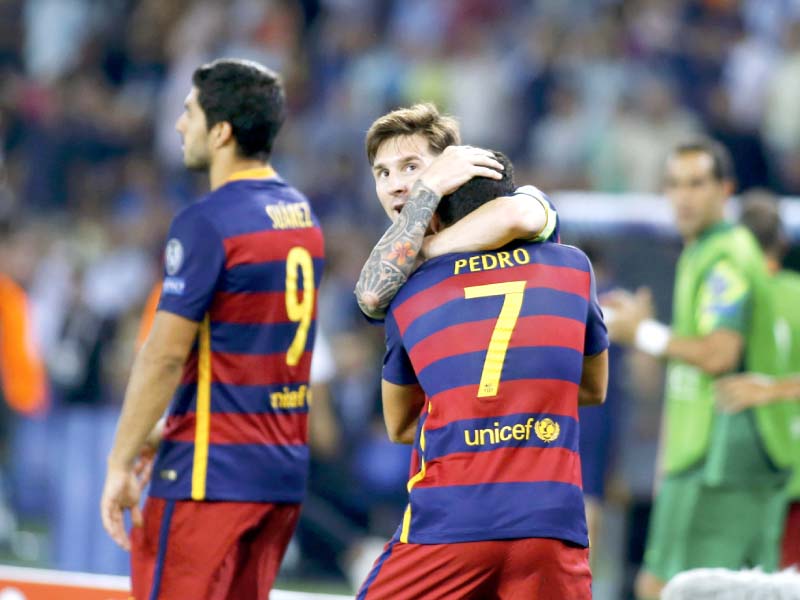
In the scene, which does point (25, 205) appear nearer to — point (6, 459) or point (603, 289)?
point (6, 459)

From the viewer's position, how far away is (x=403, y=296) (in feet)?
11.7

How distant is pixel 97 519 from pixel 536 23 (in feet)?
22.2

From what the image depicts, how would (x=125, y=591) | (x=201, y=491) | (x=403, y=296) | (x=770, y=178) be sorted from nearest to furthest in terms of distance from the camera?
(x=403, y=296)
(x=201, y=491)
(x=125, y=591)
(x=770, y=178)

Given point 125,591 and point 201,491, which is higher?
point 201,491

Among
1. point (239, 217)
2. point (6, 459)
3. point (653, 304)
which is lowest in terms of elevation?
point (6, 459)

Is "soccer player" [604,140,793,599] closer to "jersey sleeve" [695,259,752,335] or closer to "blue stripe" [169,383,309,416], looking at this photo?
"jersey sleeve" [695,259,752,335]

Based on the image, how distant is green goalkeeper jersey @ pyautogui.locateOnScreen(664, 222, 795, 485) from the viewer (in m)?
6.01

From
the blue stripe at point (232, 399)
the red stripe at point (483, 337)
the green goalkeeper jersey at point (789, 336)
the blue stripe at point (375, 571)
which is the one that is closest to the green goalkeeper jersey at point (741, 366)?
the green goalkeeper jersey at point (789, 336)

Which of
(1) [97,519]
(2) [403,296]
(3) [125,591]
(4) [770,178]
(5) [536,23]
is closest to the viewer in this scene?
(2) [403,296]

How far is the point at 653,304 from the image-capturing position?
26.6 ft

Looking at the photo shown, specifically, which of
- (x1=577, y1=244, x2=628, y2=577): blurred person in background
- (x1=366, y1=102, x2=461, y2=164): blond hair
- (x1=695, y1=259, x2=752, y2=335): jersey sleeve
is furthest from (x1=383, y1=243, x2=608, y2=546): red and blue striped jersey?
(x1=577, y1=244, x2=628, y2=577): blurred person in background

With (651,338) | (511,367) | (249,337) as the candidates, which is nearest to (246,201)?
(249,337)

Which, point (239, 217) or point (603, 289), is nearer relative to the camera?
point (239, 217)

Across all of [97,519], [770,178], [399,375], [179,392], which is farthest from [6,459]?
[399,375]
